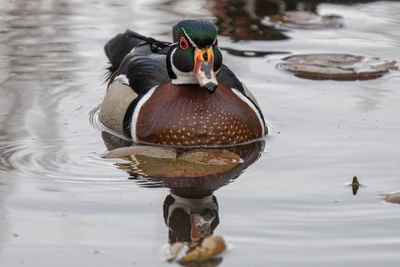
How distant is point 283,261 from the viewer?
4496mm

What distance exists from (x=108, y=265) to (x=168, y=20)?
6.45 m

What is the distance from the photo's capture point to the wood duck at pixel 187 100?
6508mm

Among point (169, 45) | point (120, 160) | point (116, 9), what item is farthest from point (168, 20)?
point (120, 160)

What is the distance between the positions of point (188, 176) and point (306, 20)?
495 centimetres

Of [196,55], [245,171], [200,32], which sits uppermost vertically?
[200,32]

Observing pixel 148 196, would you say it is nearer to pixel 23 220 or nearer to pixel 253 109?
pixel 23 220

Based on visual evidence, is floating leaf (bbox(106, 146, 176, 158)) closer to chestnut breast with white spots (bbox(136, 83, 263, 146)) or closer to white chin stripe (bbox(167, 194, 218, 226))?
chestnut breast with white spots (bbox(136, 83, 263, 146))

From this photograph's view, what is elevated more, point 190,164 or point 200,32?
point 200,32

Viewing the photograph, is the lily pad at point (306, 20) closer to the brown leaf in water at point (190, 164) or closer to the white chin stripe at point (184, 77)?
the white chin stripe at point (184, 77)

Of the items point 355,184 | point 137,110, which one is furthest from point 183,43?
point 355,184

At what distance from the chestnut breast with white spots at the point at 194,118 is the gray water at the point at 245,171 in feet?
1.03

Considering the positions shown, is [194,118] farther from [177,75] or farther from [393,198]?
[393,198]

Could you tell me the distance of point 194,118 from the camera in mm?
6598

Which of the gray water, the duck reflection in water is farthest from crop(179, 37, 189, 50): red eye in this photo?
the gray water
